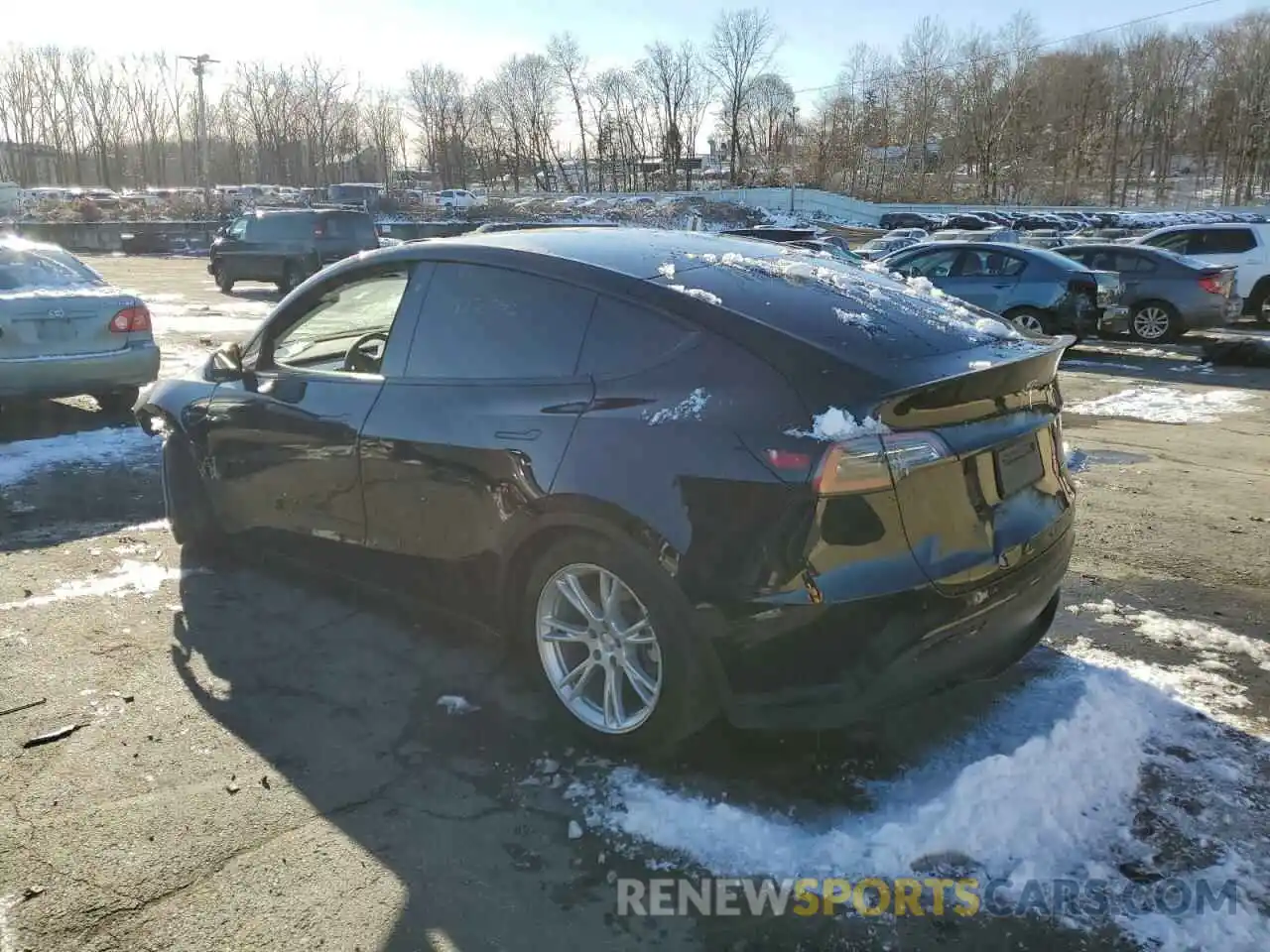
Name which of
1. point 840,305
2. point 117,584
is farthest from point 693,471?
point 117,584

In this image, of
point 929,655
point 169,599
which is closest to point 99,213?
point 169,599

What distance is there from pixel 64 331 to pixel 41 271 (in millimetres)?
920

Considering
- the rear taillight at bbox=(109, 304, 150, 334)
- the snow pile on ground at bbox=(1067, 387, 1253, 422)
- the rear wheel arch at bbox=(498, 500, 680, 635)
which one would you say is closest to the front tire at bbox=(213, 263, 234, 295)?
the rear taillight at bbox=(109, 304, 150, 334)

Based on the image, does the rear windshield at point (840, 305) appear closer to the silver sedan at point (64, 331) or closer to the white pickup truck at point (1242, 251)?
the silver sedan at point (64, 331)

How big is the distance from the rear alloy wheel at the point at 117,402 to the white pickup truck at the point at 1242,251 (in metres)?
15.9

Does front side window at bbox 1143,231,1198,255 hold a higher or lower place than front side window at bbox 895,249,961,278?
higher

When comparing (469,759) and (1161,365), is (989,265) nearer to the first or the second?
(1161,365)

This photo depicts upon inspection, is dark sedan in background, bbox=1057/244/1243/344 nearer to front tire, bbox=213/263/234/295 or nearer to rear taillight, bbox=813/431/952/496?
rear taillight, bbox=813/431/952/496

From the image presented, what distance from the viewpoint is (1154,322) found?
1434 cm

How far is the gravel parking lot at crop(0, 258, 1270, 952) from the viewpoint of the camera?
2.49 metres

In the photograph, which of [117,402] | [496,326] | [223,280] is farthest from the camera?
[223,280]

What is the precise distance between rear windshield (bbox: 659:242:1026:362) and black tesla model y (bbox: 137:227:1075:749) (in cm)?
2

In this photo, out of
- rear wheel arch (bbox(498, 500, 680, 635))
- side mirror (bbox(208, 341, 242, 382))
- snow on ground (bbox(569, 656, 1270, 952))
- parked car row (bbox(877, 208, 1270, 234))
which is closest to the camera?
snow on ground (bbox(569, 656, 1270, 952))

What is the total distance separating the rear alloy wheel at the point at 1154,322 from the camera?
46.5ft
